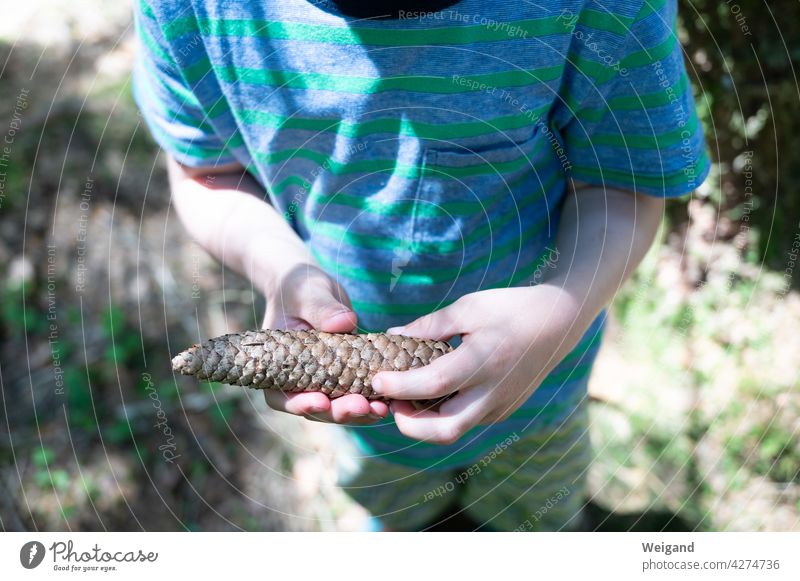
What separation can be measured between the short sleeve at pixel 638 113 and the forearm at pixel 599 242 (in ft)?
0.09

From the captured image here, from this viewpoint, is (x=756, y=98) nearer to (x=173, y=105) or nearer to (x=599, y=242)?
(x=599, y=242)

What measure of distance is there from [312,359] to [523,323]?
0.81ft

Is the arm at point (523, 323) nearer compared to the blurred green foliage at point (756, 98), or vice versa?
the arm at point (523, 323)

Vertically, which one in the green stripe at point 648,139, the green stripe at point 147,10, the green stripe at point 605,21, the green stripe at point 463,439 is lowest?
the green stripe at point 463,439

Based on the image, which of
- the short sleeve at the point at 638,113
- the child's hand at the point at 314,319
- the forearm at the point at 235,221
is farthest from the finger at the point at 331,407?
the short sleeve at the point at 638,113

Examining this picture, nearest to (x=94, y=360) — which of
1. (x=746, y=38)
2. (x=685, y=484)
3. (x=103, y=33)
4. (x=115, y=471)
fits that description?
(x=115, y=471)

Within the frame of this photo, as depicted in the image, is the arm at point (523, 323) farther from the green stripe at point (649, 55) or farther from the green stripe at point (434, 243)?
the green stripe at point (649, 55)

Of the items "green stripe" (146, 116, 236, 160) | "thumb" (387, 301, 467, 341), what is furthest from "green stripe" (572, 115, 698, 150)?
"green stripe" (146, 116, 236, 160)

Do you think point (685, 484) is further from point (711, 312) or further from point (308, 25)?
point (308, 25)

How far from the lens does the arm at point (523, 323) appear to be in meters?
0.76

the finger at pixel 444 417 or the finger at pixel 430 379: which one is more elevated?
the finger at pixel 430 379

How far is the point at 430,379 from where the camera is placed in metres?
0.73

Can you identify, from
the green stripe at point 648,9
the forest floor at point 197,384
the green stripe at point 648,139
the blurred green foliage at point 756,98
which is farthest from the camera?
the forest floor at point 197,384

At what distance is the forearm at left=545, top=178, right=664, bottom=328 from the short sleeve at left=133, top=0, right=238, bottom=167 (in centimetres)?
46
